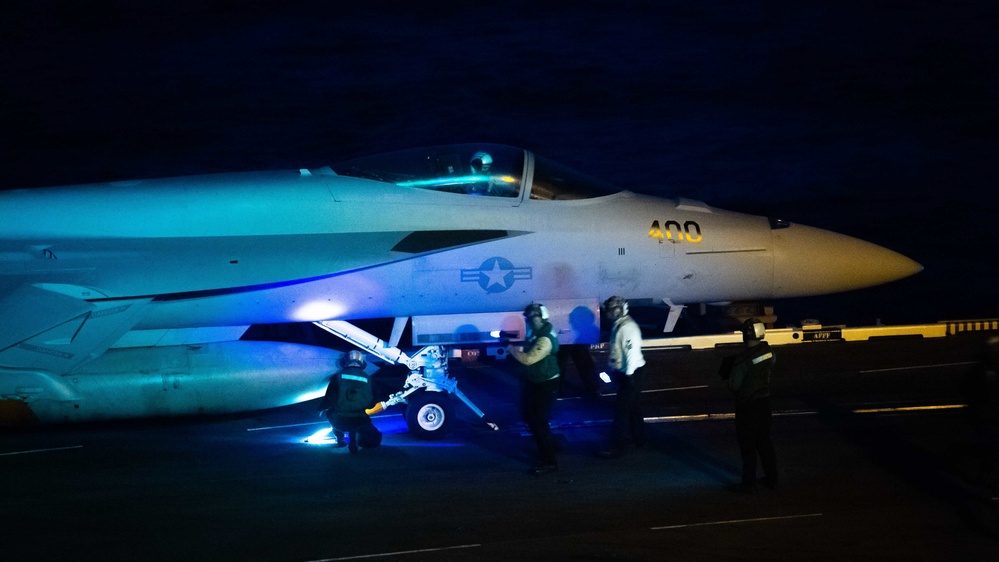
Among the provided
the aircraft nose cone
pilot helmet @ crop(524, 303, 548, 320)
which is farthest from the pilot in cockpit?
the aircraft nose cone

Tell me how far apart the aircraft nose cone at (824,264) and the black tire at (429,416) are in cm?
410

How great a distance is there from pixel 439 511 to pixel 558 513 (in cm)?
98

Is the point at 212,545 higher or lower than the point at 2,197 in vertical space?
lower

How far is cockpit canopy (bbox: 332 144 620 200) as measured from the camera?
9945mm

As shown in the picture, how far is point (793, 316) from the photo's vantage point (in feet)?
81.9

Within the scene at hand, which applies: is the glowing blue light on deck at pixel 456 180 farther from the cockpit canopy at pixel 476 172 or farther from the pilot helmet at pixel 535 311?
the pilot helmet at pixel 535 311

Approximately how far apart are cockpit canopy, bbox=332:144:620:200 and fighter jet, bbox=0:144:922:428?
19 mm

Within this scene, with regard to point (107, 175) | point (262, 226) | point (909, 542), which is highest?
point (107, 175)

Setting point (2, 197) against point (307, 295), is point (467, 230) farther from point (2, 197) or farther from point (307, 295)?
point (2, 197)

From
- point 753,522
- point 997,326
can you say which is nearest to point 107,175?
point 997,326

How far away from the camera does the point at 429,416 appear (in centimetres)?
970

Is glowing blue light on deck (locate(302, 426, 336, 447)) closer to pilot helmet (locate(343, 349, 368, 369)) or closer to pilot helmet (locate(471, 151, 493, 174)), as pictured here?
pilot helmet (locate(343, 349, 368, 369))

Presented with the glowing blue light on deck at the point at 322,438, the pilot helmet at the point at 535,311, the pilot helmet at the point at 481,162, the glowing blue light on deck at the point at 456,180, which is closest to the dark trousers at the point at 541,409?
the pilot helmet at the point at 535,311

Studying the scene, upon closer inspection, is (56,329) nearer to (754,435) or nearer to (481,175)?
(481,175)
